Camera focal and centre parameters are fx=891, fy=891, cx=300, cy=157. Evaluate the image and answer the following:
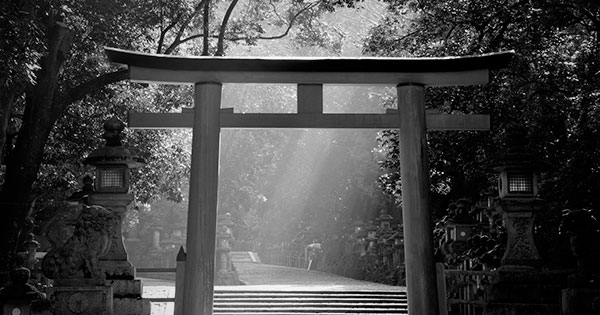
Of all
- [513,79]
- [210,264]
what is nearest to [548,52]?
[513,79]

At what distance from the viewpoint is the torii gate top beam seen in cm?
1177

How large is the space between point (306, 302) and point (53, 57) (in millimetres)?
7830

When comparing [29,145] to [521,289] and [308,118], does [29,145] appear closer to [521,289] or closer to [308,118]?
[308,118]

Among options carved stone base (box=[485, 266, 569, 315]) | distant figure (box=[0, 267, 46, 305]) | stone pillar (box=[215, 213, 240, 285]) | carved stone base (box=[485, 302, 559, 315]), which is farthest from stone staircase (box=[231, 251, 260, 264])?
carved stone base (box=[485, 302, 559, 315])

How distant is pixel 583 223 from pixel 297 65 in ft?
16.1

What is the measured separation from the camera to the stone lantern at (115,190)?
53.2 ft

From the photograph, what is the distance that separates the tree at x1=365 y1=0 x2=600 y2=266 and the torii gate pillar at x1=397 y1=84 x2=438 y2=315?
6559 mm

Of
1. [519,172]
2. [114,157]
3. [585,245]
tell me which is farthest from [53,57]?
[585,245]

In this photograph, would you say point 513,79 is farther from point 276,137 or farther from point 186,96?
point 276,137

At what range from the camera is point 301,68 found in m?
11.8

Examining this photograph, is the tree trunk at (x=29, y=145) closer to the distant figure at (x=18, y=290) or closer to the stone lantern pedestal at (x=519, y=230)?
the distant figure at (x=18, y=290)

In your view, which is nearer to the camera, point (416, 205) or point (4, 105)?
point (416, 205)

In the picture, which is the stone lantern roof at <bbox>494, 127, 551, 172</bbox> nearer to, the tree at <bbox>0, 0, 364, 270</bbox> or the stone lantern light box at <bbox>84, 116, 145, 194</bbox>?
the stone lantern light box at <bbox>84, 116, 145, 194</bbox>

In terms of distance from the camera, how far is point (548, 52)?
1969 cm
